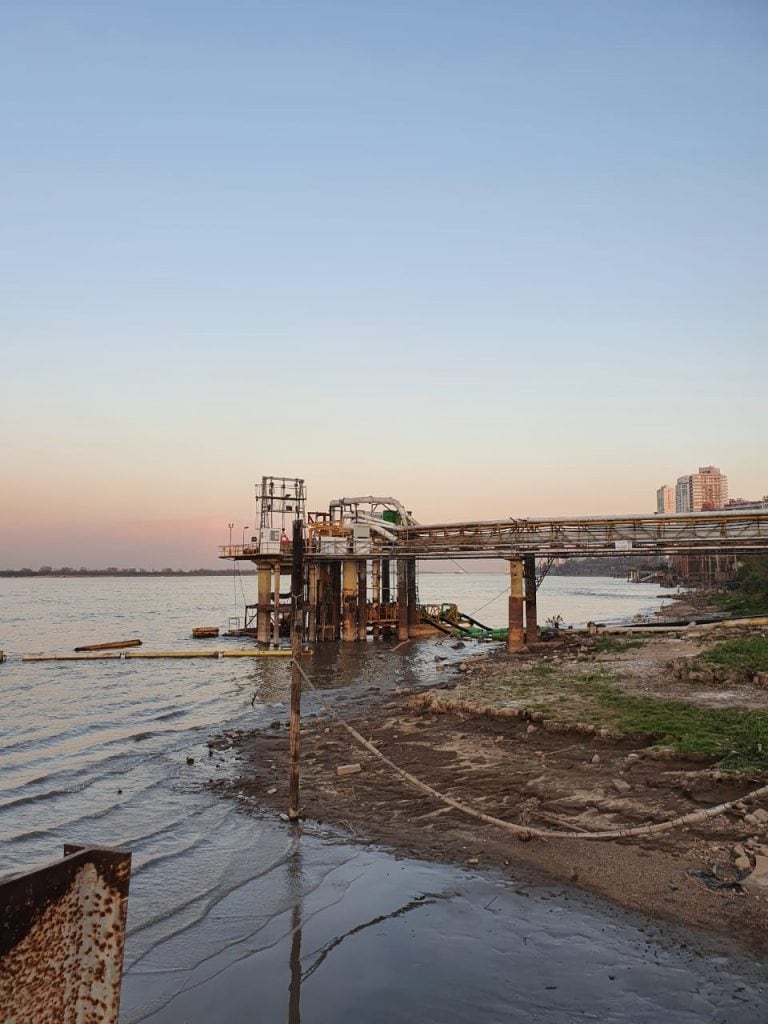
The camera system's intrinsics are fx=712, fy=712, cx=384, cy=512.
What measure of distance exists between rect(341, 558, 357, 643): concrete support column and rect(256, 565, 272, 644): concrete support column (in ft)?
16.2

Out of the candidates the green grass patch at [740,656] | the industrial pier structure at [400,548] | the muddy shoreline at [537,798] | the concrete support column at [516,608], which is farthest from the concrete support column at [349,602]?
the green grass patch at [740,656]

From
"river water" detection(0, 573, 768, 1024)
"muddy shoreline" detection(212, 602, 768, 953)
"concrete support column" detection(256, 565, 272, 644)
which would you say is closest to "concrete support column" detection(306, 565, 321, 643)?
"concrete support column" detection(256, 565, 272, 644)

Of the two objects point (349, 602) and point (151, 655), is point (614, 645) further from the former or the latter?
point (151, 655)

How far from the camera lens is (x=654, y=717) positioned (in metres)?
14.8

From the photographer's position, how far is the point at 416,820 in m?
11.9

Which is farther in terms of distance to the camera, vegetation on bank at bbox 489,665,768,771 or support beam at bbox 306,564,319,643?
support beam at bbox 306,564,319,643

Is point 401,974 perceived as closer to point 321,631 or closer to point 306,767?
point 306,767

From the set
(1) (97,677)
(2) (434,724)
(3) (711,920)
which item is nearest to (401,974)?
(3) (711,920)

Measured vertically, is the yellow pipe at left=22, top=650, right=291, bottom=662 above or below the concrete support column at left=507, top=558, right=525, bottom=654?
below

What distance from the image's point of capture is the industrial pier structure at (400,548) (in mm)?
29406

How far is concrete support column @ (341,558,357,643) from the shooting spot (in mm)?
39500

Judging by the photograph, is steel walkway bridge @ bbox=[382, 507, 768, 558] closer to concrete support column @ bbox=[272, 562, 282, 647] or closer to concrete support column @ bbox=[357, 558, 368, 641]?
concrete support column @ bbox=[357, 558, 368, 641]

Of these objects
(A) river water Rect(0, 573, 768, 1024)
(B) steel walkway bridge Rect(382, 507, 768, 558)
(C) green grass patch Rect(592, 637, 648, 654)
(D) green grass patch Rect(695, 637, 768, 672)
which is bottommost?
(A) river water Rect(0, 573, 768, 1024)

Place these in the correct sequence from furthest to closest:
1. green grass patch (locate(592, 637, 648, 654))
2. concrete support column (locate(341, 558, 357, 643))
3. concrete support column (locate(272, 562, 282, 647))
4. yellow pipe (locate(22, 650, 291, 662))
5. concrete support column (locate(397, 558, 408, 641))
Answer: concrete support column (locate(272, 562, 282, 647))
concrete support column (locate(397, 558, 408, 641))
concrete support column (locate(341, 558, 357, 643))
yellow pipe (locate(22, 650, 291, 662))
green grass patch (locate(592, 637, 648, 654))
